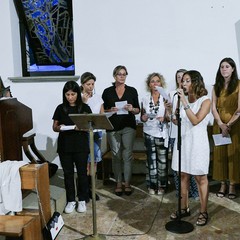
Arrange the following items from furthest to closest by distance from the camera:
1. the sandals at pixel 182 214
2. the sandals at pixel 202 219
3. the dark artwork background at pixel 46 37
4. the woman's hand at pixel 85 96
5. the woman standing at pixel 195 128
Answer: the dark artwork background at pixel 46 37
the woman's hand at pixel 85 96
the sandals at pixel 182 214
the sandals at pixel 202 219
the woman standing at pixel 195 128

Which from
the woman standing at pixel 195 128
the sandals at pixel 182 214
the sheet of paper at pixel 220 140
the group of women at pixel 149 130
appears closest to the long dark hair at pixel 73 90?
the group of women at pixel 149 130

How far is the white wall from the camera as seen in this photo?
4.69m

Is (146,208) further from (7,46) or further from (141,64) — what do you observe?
(7,46)

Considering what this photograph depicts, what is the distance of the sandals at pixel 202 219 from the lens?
11.0 feet

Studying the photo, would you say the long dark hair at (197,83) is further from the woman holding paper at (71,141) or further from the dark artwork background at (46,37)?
the dark artwork background at (46,37)

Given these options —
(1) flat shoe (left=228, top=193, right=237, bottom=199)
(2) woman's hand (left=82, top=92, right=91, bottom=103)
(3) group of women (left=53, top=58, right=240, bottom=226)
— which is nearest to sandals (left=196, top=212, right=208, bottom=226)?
(3) group of women (left=53, top=58, right=240, bottom=226)

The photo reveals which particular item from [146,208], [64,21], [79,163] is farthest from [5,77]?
[146,208]

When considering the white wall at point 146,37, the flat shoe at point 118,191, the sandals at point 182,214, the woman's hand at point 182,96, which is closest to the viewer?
the woman's hand at point 182,96

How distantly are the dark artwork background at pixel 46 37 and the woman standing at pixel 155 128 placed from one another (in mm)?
1827

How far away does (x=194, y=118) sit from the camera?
311cm

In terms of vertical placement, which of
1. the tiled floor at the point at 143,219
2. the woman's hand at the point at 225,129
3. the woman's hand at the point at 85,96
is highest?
the woman's hand at the point at 85,96

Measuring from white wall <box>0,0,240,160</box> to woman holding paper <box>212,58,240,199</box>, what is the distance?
749mm

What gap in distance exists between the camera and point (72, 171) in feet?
12.3

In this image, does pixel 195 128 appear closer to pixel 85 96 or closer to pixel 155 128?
pixel 155 128
